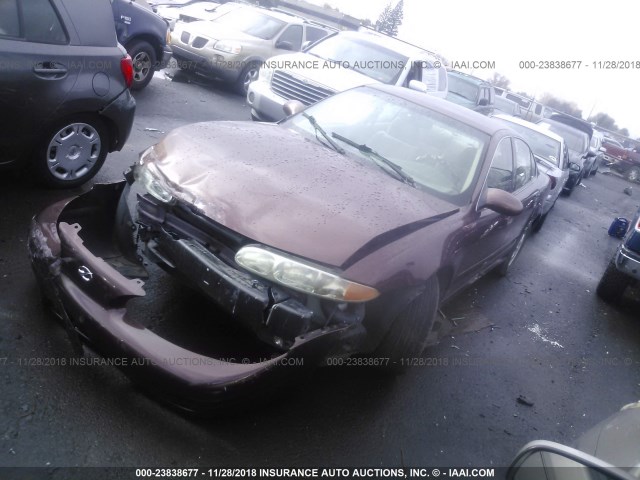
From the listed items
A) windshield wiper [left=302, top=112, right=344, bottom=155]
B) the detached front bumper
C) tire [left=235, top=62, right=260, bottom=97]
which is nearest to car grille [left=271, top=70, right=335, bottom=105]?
tire [left=235, top=62, right=260, bottom=97]

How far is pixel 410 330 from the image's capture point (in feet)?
9.83

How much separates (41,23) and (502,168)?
3658mm

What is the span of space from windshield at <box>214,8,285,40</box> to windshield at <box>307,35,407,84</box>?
7.59 ft

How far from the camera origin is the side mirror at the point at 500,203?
11.2 feet

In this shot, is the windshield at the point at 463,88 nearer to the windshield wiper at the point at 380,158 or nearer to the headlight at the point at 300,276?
the windshield wiper at the point at 380,158

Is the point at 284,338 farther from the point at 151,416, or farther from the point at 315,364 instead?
the point at 151,416

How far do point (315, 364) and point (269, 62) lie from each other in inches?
263

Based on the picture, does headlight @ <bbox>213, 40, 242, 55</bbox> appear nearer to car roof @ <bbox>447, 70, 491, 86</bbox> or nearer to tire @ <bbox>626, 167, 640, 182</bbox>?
car roof @ <bbox>447, 70, 491, 86</bbox>

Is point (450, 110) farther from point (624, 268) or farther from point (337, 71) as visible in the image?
point (337, 71)

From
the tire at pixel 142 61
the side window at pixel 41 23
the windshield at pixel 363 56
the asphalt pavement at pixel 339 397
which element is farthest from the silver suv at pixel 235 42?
the side window at pixel 41 23

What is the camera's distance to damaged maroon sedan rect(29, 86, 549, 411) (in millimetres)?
2258

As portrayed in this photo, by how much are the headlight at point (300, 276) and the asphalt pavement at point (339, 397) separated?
0.44 m

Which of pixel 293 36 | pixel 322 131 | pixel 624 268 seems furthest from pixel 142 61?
pixel 624 268

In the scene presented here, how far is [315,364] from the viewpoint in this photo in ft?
7.55
